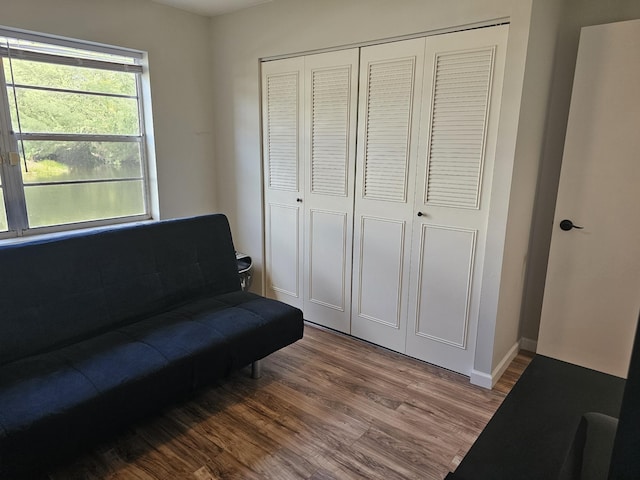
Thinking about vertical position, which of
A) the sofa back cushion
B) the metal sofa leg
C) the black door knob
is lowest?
the metal sofa leg

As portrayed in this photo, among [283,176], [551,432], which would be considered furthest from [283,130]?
[551,432]

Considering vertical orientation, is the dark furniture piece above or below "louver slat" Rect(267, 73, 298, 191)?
below

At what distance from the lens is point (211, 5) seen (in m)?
3.05

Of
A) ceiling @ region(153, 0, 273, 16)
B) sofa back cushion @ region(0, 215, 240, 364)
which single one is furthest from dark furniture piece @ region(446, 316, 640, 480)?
ceiling @ region(153, 0, 273, 16)

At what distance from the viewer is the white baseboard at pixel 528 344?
110 inches

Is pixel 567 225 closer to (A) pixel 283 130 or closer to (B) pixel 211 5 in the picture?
(A) pixel 283 130

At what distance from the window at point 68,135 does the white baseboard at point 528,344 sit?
3.00 meters

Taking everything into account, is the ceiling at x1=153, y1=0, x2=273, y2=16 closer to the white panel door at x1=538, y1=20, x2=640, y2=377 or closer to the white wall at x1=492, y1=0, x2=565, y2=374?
the white wall at x1=492, y1=0, x2=565, y2=374

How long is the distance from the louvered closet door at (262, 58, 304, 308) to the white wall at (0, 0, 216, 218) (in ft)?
2.02

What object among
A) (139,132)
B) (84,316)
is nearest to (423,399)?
(84,316)

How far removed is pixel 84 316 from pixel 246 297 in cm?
91

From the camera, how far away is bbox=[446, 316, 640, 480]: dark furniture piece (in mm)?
710

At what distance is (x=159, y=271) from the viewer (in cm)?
240

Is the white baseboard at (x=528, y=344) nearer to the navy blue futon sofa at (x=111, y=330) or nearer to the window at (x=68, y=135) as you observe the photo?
the navy blue futon sofa at (x=111, y=330)
